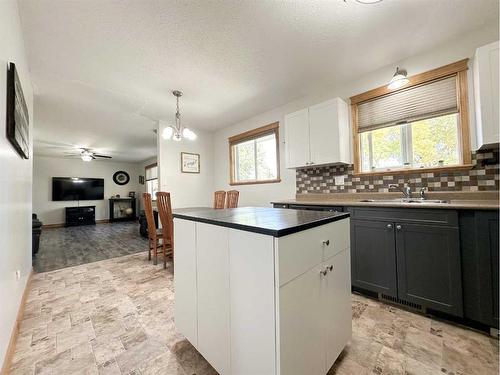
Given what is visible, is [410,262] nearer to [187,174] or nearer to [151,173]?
[187,174]

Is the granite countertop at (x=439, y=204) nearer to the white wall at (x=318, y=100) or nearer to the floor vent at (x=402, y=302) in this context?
the white wall at (x=318, y=100)

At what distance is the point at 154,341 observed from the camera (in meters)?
1.54

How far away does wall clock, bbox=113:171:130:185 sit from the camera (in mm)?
8798

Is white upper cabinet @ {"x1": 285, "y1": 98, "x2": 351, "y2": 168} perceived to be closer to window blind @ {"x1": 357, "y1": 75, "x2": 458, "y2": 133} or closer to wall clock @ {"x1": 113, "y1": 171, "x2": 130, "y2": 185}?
window blind @ {"x1": 357, "y1": 75, "x2": 458, "y2": 133}

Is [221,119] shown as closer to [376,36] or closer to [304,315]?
[376,36]

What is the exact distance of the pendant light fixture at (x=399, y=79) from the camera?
2261 mm

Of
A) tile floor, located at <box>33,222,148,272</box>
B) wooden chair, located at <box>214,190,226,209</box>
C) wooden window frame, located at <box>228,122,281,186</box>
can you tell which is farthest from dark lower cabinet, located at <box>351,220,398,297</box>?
tile floor, located at <box>33,222,148,272</box>

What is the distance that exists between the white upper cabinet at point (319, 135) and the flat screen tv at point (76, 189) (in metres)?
8.24

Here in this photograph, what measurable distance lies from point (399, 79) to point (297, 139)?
1256 millimetres

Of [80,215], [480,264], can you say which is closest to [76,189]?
[80,215]

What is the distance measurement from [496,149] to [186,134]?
→ 3.28m

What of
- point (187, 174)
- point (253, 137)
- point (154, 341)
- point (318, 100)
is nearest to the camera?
point (154, 341)

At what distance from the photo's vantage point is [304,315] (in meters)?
1.00

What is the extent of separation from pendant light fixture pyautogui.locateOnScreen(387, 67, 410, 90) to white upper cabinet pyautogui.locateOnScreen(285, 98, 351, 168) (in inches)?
21.1
